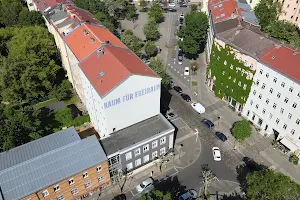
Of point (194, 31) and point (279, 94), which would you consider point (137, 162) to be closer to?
point (279, 94)

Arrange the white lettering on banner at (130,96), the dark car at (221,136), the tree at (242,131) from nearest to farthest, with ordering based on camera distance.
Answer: the white lettering on banner at (130,96)
the tree at (242,131)
the dark car at (221,136)

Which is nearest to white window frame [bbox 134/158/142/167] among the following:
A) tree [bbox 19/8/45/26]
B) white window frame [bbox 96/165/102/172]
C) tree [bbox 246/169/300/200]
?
white window frame [bbox 96/165/102/172]

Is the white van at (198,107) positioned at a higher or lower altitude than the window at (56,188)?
lower

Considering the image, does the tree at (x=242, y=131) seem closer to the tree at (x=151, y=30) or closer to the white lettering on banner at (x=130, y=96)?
the white lettering on banner at (x=130, y=96)

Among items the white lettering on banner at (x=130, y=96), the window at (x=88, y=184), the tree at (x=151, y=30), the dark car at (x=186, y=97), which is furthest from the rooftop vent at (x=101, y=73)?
the tree at (x=151, y=30)

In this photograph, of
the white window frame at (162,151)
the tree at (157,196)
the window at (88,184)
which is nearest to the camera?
the tree at (157,196)

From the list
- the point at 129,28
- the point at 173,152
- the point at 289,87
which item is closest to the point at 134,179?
the point at 173,152

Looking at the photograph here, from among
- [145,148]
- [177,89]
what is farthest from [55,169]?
[177,89]

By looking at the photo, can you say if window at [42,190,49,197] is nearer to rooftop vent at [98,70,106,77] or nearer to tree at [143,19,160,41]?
rooftop vent at [98,70,106,77]

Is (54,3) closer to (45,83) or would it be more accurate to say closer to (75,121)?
(45,83)
